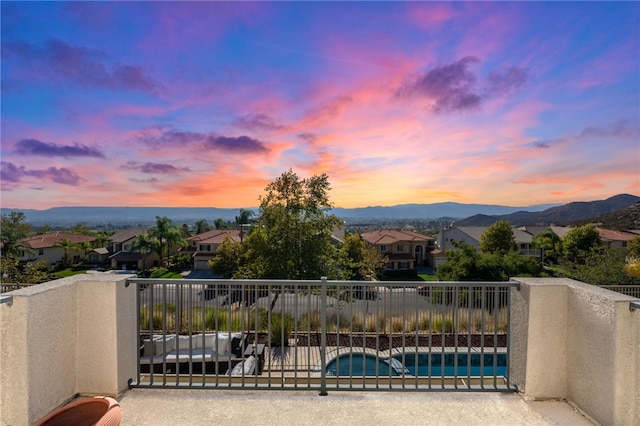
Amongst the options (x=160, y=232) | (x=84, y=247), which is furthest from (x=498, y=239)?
(x=84, y=247)

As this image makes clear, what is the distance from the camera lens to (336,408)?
3.05 metres

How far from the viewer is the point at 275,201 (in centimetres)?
1953

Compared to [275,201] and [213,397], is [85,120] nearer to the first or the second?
[275,201]

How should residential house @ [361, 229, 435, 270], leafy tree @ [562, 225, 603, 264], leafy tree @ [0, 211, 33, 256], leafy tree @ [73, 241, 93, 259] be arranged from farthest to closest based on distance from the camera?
leafy tree @ [73, 241, 93, 259] < residential house @ [361, 229, 435, 270] < leafy tree @ [562, 225, 603, 264] < leafy tree @ [0, 211, 33, 256]

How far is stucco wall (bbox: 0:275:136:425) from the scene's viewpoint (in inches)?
101

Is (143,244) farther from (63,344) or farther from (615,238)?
(615,238)

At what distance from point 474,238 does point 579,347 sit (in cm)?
4961

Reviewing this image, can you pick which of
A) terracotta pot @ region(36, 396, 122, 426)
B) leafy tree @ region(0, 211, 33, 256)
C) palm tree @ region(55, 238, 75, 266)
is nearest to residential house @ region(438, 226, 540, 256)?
terracotta pot @ region(36, 396, 122, 426)

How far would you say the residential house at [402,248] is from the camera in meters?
44.1

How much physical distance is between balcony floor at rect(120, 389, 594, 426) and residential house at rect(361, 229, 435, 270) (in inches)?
1580

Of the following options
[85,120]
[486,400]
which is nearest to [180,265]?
[85,120]

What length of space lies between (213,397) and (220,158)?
30.7m

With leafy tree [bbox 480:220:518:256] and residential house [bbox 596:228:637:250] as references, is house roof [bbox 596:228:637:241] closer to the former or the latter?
residential house [bbox 596:228:637:250]

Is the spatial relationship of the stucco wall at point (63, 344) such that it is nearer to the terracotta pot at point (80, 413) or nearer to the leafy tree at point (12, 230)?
the terracotta pot at point (80, 413)
